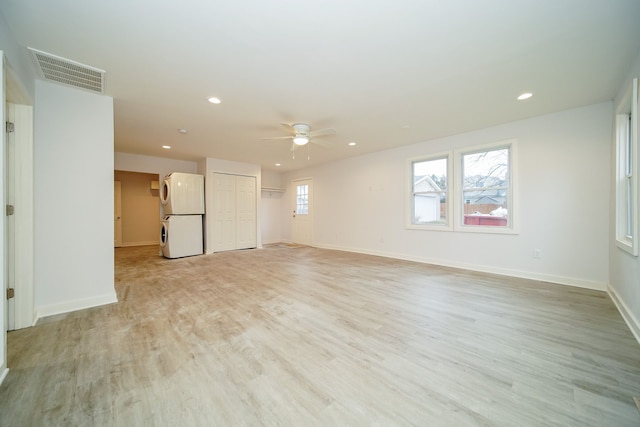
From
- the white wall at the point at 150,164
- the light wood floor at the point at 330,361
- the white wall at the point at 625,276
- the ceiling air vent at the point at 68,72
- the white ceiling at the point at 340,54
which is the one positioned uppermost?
the white ceiling at the point at 340,54

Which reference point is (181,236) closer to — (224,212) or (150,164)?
(224,212)

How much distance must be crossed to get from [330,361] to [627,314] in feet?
9.69

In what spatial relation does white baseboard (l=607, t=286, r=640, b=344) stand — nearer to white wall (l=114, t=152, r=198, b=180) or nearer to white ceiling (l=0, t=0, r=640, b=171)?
white ceiling (l=0, t=0, r=640, b=171)

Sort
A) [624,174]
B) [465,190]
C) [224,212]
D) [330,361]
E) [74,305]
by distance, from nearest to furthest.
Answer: [330,361] → [74,305] → [624,174] → [465,190] → [224,212]

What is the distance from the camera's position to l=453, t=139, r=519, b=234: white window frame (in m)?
3.88

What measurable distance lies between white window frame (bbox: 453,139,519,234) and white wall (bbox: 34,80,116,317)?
5.38 m

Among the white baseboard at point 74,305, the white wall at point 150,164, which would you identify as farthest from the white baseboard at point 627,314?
the white wall at point 150,164

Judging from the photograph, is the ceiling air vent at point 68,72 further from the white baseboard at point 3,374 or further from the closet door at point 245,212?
the closet door at point 245,212

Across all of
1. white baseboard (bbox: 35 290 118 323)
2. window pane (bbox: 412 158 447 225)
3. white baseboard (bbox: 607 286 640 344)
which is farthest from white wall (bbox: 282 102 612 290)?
white baseboard (bbox: 35 290 118 323)

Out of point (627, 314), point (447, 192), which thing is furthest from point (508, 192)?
point (627, 314)

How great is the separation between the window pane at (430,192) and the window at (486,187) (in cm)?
37

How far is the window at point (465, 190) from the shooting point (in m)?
4.05

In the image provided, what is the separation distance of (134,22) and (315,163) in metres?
5.44

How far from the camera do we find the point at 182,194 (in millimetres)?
5656
